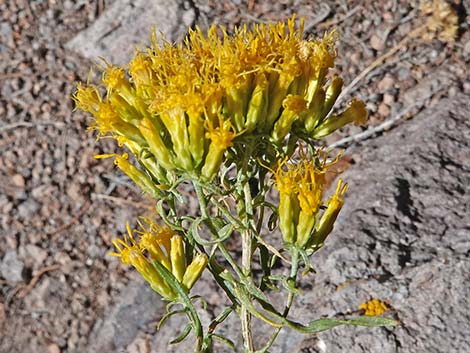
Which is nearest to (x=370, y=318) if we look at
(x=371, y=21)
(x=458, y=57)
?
(x=458, y=57)

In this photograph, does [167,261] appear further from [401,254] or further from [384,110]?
[384,110]

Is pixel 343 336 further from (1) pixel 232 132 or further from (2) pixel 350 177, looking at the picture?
(1) pixel 232 132

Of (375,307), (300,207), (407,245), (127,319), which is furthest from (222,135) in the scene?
(127,319)

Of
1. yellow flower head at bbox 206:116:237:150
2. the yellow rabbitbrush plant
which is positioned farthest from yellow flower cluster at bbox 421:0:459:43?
yellow flower head at bbox 206:116:237:150

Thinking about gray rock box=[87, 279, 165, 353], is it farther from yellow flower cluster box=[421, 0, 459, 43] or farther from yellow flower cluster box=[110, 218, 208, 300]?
yellow flower cluster box=[421, 0, 459, 43]

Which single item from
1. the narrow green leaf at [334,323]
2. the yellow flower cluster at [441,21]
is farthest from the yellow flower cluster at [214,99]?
the yellow flower cluster at [441,21]

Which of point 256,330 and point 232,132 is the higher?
point 232,132
